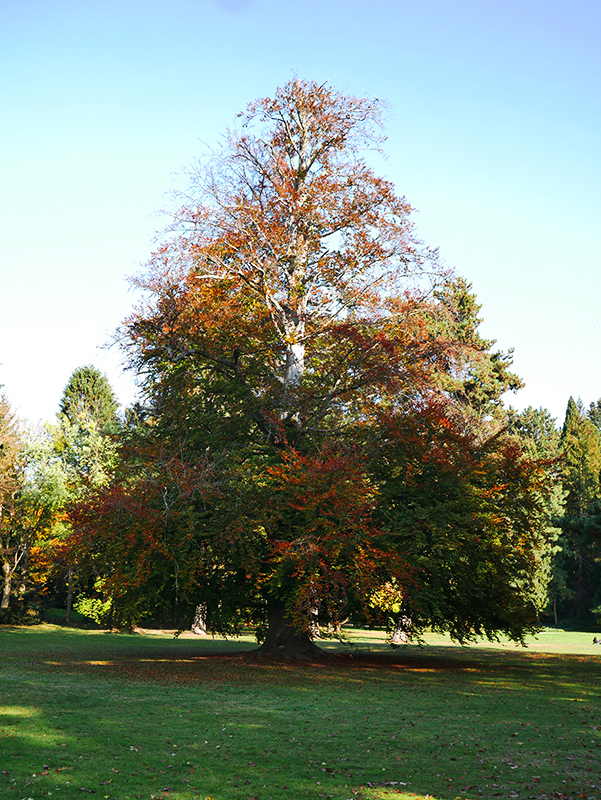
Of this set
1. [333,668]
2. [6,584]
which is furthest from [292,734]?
[6,584]

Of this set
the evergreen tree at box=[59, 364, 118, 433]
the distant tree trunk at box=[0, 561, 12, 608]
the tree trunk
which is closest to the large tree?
the tree trunk

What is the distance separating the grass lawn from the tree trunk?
2.37 meters

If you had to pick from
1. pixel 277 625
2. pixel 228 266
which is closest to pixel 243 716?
pixel 277 625

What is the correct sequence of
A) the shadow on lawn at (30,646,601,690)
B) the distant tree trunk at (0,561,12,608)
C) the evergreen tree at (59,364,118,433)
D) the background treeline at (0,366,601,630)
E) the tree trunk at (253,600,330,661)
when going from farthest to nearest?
the evergreen tree at (59,364,118,433) < the distant tree trunk at (0,561,12,608) < the tree trunk at (253,600,330,661) < the background treeline at (0,366,601,630) < the shadow on lawn at (30,646,601,690)

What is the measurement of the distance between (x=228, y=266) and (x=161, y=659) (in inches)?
476

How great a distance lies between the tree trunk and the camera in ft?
66.1

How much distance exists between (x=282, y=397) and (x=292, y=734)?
38.9 ft

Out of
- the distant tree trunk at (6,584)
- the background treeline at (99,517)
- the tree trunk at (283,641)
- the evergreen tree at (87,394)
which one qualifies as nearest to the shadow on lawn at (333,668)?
the tree trunk at (283,641)

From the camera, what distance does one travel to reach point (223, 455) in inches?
789

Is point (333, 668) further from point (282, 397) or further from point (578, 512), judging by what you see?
point (578, 512)

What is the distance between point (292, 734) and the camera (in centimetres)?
948

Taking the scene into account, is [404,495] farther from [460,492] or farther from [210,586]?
[210,586]

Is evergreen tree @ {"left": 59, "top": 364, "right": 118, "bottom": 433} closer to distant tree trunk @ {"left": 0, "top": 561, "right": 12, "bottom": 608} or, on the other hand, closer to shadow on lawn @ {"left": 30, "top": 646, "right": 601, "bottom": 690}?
distant tree trunk @ {"left": 0, "top": 561, "right": 12, "bottom": 608}

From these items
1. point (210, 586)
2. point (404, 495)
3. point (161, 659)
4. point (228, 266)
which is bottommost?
point (161, 659)
